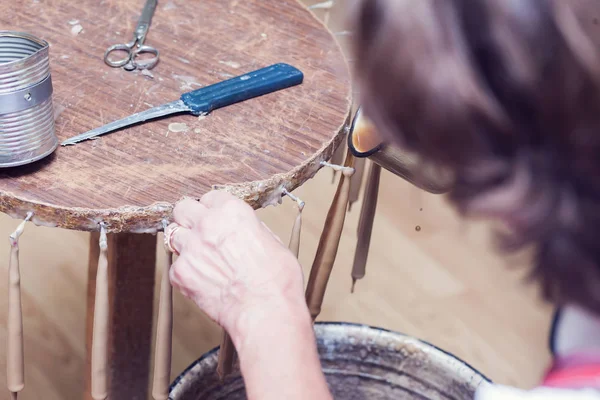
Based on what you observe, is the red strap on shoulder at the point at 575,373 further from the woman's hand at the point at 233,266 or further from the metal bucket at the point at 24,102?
the metal bucket at the point at 24,102

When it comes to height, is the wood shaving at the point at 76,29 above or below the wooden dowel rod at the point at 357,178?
above

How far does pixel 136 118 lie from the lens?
2.95ft

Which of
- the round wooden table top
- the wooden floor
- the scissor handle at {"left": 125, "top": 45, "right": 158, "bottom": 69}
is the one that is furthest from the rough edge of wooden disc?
the wooden floor

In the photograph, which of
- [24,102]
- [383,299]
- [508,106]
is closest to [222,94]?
[24,102]

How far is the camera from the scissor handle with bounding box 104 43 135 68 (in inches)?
39.7

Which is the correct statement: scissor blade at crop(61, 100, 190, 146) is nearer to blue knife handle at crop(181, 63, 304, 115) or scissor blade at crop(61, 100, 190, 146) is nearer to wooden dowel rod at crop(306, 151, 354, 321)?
blue knife handle at crop(181, 63, 304, 115)

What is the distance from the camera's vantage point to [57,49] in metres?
1.02

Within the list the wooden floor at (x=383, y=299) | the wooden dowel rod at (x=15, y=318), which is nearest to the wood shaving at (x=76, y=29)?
the wooden dowel rod at (x=15, y=318)

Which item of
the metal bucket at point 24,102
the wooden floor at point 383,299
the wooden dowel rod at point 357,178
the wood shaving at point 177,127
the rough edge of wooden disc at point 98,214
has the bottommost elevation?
the wooden floor at point 383,299

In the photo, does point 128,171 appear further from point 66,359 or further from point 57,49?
point 66,359

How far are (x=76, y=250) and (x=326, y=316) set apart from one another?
2.02 feet

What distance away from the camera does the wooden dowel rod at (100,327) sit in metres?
0.83

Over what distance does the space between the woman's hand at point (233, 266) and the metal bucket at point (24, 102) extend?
0.17 metres

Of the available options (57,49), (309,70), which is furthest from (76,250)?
(309,70)
